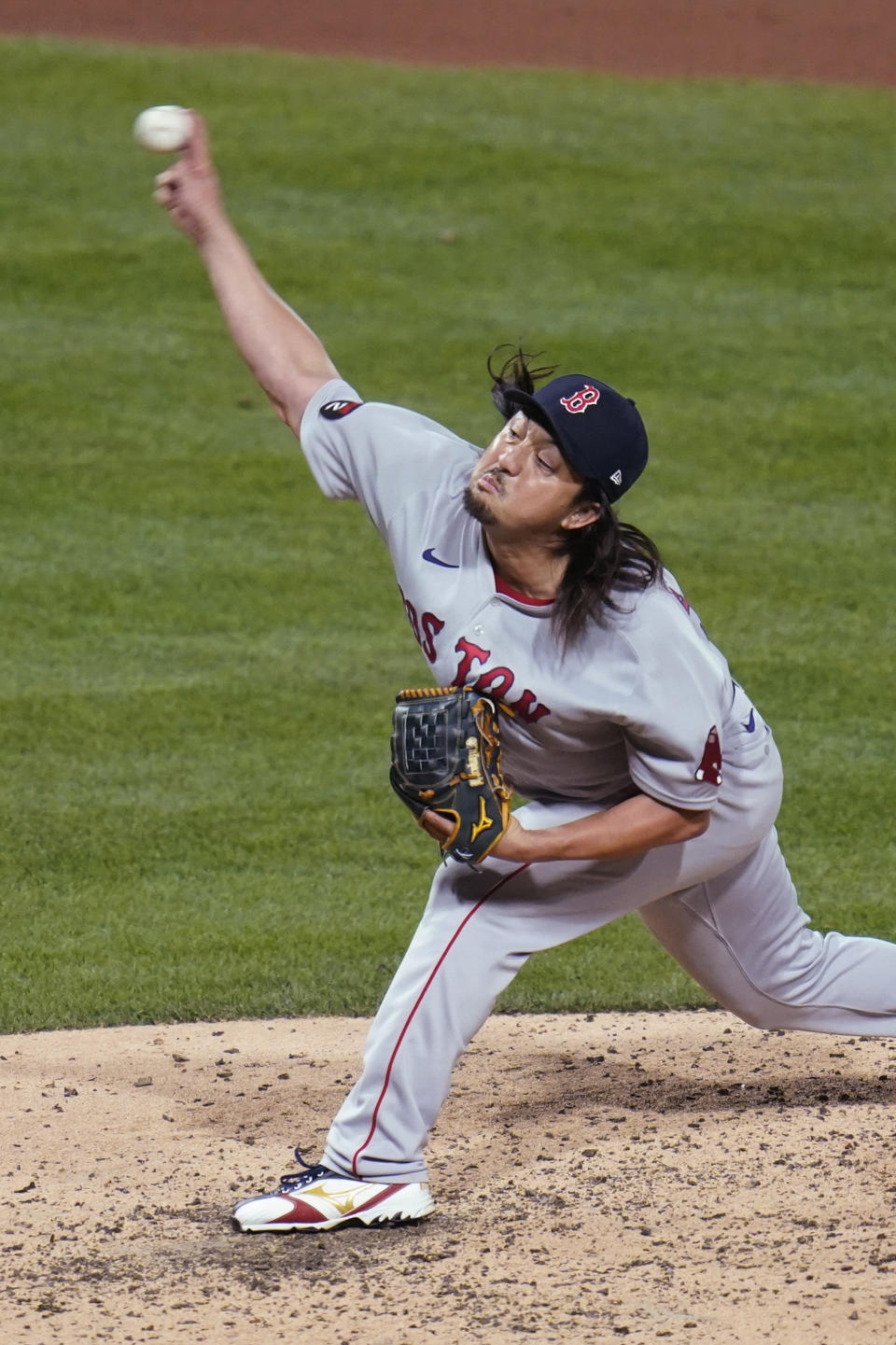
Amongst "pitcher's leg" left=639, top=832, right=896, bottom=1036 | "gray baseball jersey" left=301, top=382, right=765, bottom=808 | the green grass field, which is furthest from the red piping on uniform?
the green grass field

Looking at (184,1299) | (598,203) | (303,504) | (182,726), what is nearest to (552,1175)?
(184,1299)

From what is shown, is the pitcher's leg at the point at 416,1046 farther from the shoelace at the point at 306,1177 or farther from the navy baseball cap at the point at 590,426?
the navy baseball cap at the point at 590,426

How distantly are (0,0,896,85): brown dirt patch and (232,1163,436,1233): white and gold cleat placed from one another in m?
14.1

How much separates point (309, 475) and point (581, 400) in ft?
19.9

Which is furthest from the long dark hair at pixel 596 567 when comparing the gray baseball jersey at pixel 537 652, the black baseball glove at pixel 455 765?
the black baseball glove at pixel 455 765

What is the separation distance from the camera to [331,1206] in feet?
11.5

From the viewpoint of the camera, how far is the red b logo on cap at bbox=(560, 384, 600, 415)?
11.0 ft

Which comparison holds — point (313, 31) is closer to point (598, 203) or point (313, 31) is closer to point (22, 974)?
point (598, 203)

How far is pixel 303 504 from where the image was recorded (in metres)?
9.09

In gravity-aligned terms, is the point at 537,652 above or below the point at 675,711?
above

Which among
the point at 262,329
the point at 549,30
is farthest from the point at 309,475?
the point at 549,30

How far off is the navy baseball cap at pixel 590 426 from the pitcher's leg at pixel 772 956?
88 cm

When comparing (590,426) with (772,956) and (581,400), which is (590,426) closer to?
(581,400)

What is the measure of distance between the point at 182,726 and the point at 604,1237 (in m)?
3.70
